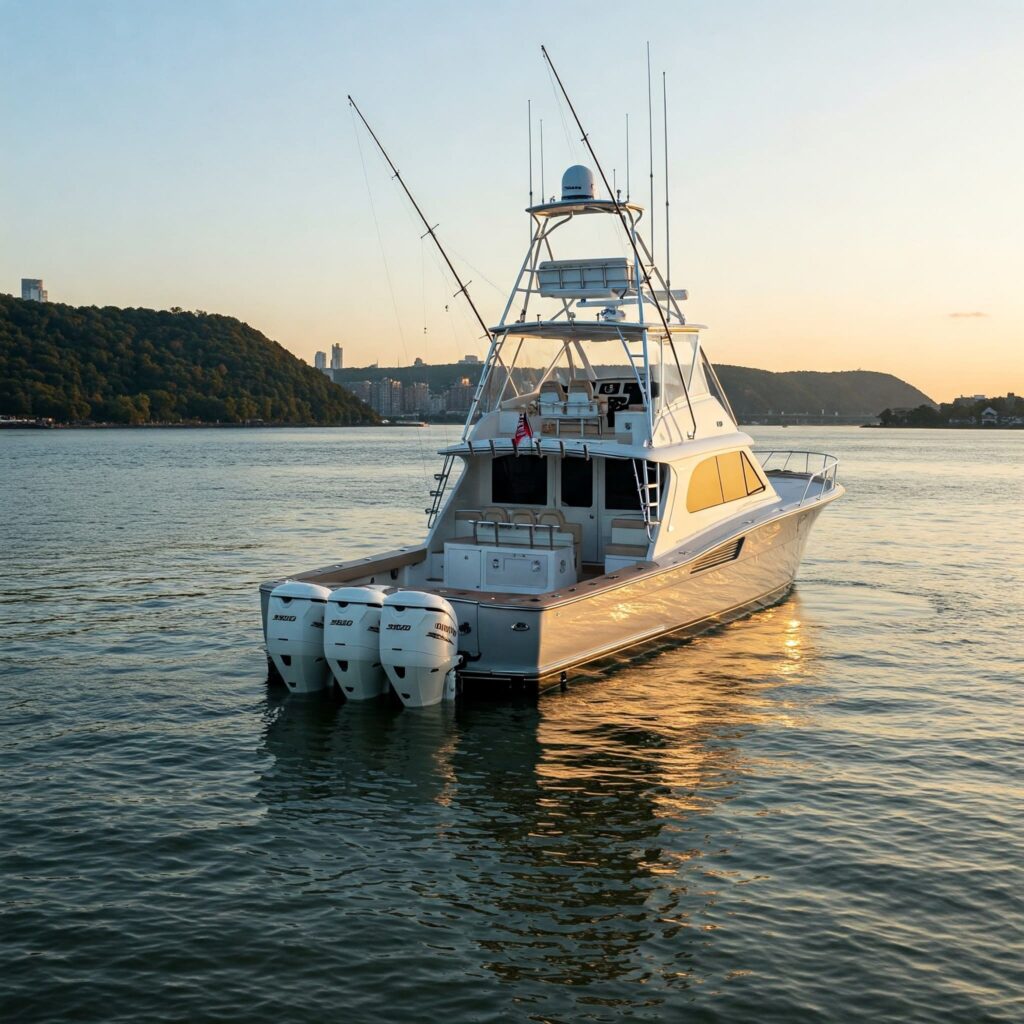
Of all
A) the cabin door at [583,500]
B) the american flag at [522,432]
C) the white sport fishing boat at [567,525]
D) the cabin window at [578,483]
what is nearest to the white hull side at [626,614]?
the white sport fishing boat at [567,525]

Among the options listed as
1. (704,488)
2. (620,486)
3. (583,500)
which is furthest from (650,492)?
(704,488)

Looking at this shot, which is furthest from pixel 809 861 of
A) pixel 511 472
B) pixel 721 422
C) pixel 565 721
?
pixel 721 422

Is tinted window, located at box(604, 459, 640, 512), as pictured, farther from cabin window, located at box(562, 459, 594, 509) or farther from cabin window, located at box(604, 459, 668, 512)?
cabin window, located at box(562, 459, 594, 509)

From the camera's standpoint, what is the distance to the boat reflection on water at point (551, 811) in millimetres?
8109

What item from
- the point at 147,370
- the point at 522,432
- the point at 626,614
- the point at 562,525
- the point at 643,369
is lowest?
the point at 626,614

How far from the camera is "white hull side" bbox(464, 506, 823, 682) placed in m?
13.1

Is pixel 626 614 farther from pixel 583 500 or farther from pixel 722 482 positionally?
pixel 722 482

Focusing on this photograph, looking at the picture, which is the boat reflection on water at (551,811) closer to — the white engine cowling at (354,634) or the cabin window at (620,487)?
the white engine cowling at (354,634)

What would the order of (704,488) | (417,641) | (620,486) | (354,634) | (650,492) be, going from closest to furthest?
(417,641)
(354,634)
(650,492)
(620,486)
(704,488)

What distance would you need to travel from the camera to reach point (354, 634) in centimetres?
1258

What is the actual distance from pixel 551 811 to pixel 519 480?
721 centimetres

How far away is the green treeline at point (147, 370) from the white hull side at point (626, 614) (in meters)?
141

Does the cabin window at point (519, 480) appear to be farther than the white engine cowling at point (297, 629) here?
Yes

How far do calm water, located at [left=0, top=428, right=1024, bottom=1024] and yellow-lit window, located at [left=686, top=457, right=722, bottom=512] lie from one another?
194cm
